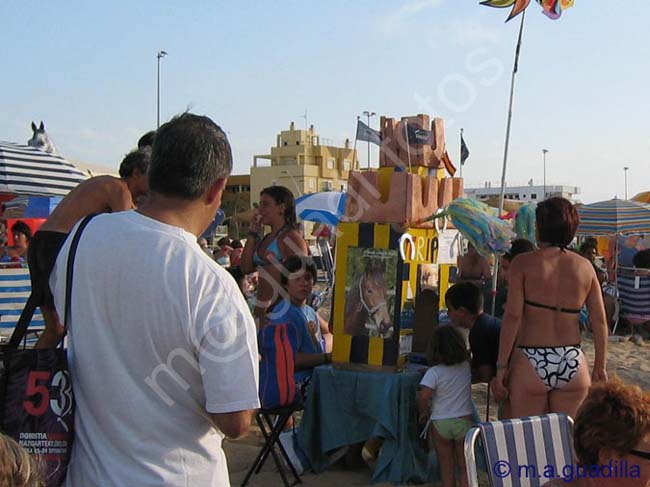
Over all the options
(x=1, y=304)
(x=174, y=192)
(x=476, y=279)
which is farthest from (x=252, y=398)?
(x=476, y=279)

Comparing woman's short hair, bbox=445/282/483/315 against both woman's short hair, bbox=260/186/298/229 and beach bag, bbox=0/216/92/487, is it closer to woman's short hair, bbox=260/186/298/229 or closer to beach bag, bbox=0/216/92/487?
woman's short hair, bbox=260/186/298/229

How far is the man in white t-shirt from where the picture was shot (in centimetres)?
143

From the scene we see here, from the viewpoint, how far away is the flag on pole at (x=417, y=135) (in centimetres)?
418

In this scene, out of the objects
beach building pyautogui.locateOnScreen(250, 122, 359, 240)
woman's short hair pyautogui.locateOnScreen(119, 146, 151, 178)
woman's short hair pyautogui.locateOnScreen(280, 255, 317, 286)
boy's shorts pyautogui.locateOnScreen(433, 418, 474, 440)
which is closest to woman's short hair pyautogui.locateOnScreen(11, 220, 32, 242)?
woman's short hair pyautogui.locateOnScreen(280, 255, 317, 286)

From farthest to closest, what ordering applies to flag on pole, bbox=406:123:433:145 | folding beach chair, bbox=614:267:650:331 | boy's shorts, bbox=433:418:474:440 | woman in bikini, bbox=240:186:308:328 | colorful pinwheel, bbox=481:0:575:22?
1. folding beach chair, bbox=614:267:650:331
2. colorful pinwheel, bbox=481:0:575:22
3. woman in bikini, bbox=240:186:308:328
4. flag on pole, bbox=406:123:433:145
5. boy's shorts, bbox=433:418:474:440

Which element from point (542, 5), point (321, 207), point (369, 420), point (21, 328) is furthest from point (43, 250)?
point (321, 207)

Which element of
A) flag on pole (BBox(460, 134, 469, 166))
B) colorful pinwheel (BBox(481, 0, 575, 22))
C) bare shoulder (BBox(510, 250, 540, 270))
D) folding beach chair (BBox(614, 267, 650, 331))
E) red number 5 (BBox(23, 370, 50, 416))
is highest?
colorful pinwheel (BBox(481, 0, 575, 22))

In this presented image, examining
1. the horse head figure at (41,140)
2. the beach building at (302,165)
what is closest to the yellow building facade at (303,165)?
the beach building at (302,165)

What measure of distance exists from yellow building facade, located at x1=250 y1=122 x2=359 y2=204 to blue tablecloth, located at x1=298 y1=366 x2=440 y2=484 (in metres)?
42.7

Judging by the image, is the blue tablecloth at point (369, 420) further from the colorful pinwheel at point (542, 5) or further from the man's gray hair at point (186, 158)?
the colorful pinwheel at point (542, 5)

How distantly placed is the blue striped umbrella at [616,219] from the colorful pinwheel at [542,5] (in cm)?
437

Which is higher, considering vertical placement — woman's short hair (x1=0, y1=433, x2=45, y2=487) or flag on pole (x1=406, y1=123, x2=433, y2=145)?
flag on pole (x1=406, y1=123, x2=433, y2=145)

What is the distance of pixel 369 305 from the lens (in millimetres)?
3938

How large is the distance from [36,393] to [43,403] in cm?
4
